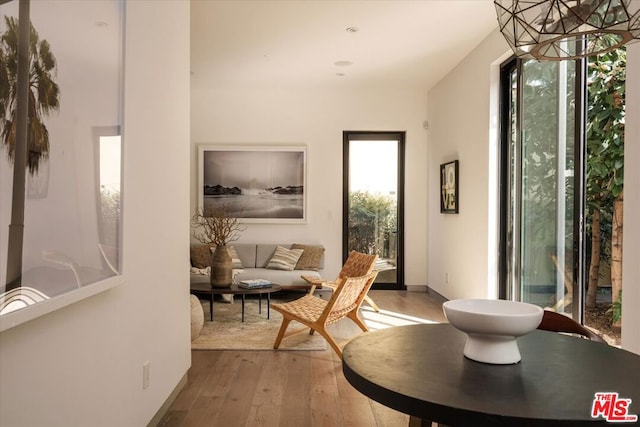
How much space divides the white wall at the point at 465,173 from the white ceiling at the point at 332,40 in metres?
0.24

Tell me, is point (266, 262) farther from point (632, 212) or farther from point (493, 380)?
point (493, 380)

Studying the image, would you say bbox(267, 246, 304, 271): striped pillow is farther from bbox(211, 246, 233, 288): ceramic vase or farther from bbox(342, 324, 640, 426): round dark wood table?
bbox(342, 324, 640, 426): round dark wood table

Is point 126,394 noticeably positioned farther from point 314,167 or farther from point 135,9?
point 314,167

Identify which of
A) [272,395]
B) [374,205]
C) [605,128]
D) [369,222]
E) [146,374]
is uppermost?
[605,128]

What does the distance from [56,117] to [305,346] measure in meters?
3.04

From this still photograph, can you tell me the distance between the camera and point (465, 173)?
5273mm

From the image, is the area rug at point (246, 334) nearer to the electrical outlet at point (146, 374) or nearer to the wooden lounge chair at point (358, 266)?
the wooden lounge chair at point (358, 266)

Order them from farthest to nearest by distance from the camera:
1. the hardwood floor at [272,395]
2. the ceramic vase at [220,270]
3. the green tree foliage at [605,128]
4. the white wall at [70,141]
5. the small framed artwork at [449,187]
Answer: the small framed artwork at [449,187], the ceramic vase at [220,270], the green tree foliage at [605,128], the hardwood floor at [272,395], the white wall at [70,141]

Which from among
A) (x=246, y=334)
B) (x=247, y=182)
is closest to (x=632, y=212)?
(x=246, y=334)

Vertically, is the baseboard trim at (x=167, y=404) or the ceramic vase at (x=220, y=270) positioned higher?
the ceramic vase at (x=220, y=270)

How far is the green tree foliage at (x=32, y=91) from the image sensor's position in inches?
45.4

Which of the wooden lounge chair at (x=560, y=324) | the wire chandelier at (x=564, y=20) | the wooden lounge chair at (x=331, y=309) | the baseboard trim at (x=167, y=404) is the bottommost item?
the baseboard trim at (x=167, y=404)

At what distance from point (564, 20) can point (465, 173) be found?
13.0 ft
